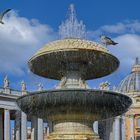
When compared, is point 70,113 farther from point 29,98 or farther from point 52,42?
point 52,42

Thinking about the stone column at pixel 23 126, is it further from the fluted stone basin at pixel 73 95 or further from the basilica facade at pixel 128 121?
the fluted stone basin at pixel 73 95

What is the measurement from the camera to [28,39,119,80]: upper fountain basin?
955 inches

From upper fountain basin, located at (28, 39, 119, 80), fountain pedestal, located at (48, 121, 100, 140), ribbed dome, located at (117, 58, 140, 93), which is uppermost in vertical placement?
ribbed dome, located at (117, 58, 140, 93)

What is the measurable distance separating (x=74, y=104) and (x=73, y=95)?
0.48 meters

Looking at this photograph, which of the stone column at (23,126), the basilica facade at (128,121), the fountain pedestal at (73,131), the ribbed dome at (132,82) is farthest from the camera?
the ribbed dome at (132,82)

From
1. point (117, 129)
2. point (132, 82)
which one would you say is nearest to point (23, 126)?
point (117, 129)

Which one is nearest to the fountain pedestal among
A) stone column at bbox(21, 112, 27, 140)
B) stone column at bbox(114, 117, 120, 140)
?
stone column at bbox(21, 112, 27, 140)

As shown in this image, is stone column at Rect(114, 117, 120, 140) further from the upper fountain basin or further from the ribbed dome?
the upper fountain basin

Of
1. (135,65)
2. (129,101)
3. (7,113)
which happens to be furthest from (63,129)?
(135,65)

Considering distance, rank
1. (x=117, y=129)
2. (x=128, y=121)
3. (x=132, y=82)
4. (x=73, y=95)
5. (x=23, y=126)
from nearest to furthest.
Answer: (x=73, y=95), (x=23, y=126), (x=117, y=129), (x=128, y=121), (x=132, y=82)

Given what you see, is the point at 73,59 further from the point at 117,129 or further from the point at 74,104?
the point at 117,129

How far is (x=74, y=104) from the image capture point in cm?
2306

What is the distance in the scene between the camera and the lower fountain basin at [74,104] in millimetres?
22844

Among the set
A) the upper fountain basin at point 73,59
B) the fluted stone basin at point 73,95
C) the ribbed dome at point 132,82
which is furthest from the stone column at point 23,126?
the fluted stone basin at point 73,95
